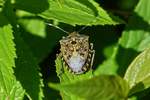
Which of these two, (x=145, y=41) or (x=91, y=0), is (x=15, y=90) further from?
(x=145, y=41)

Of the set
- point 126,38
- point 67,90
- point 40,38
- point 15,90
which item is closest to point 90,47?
point 126,38

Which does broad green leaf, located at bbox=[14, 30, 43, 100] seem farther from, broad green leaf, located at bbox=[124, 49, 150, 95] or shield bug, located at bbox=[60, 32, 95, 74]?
broad green leaf, located at bbox=[124, 49, 150, 95]

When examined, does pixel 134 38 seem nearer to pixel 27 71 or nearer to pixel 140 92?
pixel 140 92

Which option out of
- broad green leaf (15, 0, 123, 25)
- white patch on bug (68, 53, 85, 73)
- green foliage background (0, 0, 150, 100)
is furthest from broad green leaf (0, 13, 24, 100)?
white patch on bug (68, 53, 85, 73)

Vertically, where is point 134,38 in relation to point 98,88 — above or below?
below

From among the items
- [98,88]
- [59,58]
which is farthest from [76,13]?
[98,88]
